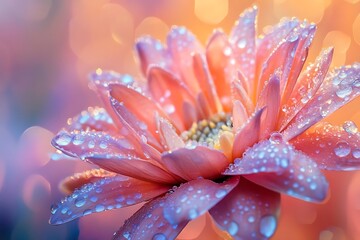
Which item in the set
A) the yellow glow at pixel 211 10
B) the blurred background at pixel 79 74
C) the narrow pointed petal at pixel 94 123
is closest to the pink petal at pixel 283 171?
the narrow pointed petal at pixel 94 123

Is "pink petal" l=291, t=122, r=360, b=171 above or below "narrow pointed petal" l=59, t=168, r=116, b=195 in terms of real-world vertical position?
below

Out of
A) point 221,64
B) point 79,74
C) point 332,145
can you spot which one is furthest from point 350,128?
point 79,74

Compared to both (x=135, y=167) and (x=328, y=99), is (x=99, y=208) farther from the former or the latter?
(x=328, y=99)

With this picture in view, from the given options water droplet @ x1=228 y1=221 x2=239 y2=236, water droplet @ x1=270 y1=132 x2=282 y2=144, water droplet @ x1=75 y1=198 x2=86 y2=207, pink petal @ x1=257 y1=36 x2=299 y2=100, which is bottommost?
water droplet @ x1=228 y1=221 x2=239 y2=236

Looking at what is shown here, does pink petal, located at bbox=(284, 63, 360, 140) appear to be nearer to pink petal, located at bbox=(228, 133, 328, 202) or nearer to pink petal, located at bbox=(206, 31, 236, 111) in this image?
pink petal, located at bbox=(228, 133, 328, 202)

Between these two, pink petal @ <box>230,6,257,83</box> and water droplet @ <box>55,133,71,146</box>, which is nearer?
water droplet @ <box>55,133,71,146</box>

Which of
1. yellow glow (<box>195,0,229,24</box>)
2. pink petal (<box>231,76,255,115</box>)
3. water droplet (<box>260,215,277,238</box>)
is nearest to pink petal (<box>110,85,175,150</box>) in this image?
pink petal (<box>231,76,255,115</box>)
